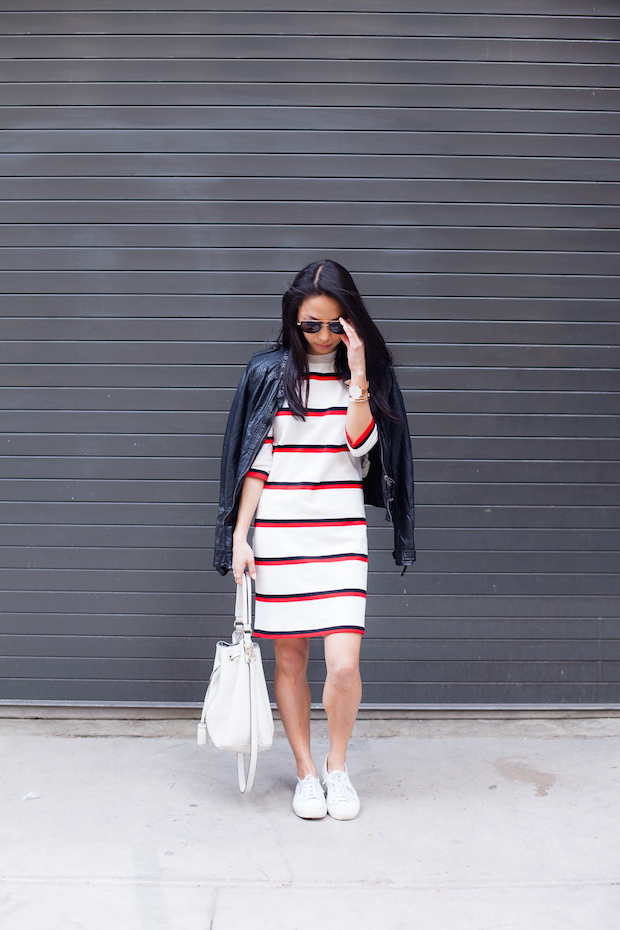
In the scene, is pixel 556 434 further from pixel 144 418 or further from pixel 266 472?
pixel 144 418

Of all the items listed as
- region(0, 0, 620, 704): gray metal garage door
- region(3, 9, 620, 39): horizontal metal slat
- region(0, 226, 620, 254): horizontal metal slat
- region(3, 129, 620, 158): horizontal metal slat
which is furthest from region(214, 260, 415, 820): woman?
region(3, 9, 620, 39): horizontal metal slat

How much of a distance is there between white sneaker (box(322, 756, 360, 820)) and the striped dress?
59cm

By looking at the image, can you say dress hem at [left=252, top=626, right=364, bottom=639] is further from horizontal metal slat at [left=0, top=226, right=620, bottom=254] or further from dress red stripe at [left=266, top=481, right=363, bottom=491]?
horizontal metal slat at [left=0, top=226, right=620, bottom=254]

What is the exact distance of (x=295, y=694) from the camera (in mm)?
3164

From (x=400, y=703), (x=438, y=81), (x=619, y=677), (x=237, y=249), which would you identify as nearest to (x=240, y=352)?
(x=237, y=249)

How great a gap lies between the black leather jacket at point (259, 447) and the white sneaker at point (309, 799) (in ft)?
2.93

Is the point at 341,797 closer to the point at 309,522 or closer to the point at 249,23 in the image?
the point at 309,522

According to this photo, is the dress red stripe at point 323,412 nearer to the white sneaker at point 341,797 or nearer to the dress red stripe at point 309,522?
the dress red stripe at point 309,522

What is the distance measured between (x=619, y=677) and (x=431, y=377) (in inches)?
71.9

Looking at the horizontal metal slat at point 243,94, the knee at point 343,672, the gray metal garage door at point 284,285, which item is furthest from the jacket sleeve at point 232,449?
the horizontal metal slat at point 243,94

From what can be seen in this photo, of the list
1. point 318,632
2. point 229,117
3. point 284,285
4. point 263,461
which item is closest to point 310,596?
point 318,632

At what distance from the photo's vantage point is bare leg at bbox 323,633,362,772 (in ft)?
9.79

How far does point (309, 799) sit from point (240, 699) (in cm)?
49

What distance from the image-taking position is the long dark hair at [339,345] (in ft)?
9.33
